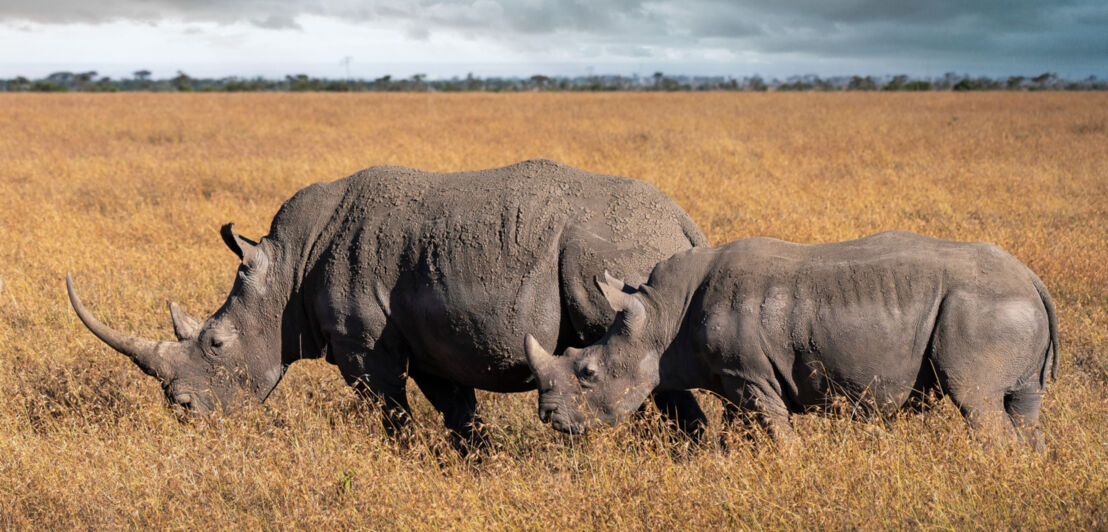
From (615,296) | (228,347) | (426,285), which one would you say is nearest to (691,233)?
(615,296)

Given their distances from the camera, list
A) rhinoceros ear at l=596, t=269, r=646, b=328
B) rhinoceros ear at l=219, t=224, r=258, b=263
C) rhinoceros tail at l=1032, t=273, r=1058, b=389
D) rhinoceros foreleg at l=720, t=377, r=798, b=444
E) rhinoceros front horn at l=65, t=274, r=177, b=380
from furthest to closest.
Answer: rhinoceros ear at l=219, t=224, r=258, b=263 < rhinoceros front horn at l=65, t=274, r=177, b=380 < rhinoceros ear at l=596, t=269, r=646, b=328 < rhinoceros foreleg at l=720, t=377, r=798, b=444 < rhinoceros tail at l=1032, t=273, r=1058, b=389

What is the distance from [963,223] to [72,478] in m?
9.44

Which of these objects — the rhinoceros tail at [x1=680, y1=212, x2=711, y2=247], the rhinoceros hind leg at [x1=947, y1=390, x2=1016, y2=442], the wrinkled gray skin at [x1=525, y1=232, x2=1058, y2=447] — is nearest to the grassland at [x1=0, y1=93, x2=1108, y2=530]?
the rhinoceros hind leg at [x1=947, y1=390, x2=1016, y2=442]

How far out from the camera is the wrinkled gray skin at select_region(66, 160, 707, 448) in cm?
448

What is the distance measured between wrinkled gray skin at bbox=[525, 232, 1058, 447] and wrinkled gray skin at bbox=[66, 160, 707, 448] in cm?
33

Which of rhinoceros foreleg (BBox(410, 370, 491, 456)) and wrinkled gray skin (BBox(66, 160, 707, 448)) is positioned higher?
wrinkled gray skin (BBox(66, 160, 707, 448))

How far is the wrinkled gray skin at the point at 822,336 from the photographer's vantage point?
3670 millimetres

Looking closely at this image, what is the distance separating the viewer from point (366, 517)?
150 inches

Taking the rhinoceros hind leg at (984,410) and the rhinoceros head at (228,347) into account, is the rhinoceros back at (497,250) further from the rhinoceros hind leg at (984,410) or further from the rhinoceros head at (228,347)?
the rhinoceros hind leg at (984,410)

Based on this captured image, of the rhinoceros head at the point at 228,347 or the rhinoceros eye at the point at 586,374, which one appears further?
the rhinoceros head at the point at 228,347

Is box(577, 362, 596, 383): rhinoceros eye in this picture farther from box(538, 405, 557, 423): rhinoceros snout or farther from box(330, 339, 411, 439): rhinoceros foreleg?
box(330, 339, 411, 439): rhinoceros foreleg

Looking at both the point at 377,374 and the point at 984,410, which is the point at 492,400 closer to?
the point at 377,374

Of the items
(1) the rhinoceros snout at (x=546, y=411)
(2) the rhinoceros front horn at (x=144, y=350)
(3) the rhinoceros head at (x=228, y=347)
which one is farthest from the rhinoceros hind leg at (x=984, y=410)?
(2) the rhinoceros front horn at (x=144, y=350)

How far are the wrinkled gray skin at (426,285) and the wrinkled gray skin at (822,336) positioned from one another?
33 centimetres
